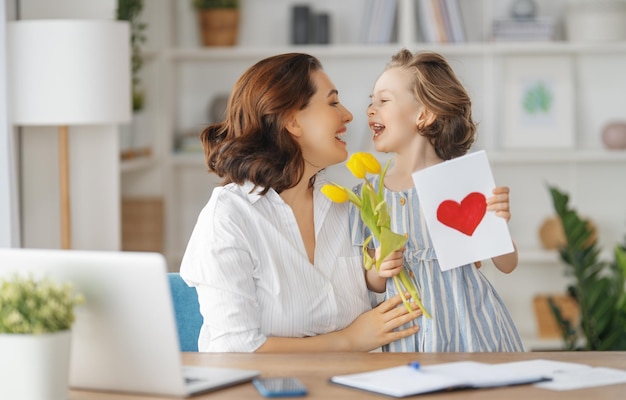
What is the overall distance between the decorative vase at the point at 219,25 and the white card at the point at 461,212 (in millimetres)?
2721

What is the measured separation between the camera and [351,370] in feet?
5.60

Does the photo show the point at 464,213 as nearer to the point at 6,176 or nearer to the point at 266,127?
the point at 266,127

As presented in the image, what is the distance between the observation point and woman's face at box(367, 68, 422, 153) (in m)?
2.34

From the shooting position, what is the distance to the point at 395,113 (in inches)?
92.0

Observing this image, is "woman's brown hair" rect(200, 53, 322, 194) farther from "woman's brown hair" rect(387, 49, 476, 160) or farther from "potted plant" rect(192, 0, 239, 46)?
"potted plant" rect(192, 0, 239, 46)

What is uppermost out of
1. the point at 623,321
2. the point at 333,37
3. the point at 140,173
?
the point at 333,37

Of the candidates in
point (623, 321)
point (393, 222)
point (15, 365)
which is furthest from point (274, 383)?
point (623, 321)

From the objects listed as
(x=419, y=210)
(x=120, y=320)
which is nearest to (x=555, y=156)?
(x=419, y=210)

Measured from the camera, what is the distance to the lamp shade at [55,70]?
328 centimetres

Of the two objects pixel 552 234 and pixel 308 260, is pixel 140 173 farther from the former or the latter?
pixel 308 260

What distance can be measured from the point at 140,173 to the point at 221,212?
257 centimetres

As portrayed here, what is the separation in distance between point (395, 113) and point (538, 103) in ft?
8.13

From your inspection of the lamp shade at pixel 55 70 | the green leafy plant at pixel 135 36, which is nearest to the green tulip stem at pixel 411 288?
the lamp shade at pixel 55 70

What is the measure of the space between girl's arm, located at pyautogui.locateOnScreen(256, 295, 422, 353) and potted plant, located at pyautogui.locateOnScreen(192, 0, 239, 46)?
2717 millimetres
